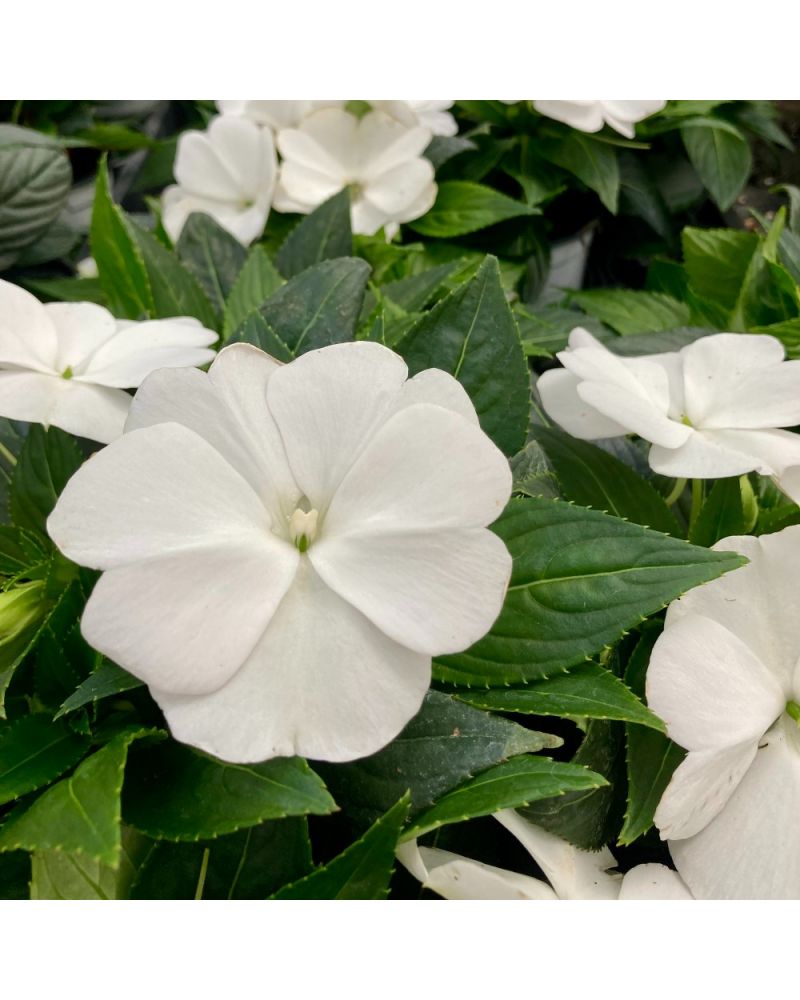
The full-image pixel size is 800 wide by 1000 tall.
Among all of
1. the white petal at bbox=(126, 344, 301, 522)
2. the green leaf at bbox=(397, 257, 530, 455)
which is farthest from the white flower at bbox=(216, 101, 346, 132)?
the white petal at bbox=(126, 344, 301, 522)

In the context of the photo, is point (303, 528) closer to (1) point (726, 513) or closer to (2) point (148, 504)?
(2) point (148, 504)

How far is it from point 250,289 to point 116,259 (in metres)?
0.16

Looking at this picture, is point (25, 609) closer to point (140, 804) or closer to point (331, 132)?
point (140, 804)

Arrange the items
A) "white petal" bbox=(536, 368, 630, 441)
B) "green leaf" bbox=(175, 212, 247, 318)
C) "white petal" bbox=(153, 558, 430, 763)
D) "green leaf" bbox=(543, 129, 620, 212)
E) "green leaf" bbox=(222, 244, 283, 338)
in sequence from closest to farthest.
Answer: "white petal" bbox=(153, 558, 430, 763) < "white petal" bbox=(536, 368, 630, 441) < "green leaf" bbox=(222, 244, 283, 338) < "green leaf" bbox=(175, 212, 247, 318) < "green leaf" bbox=(543, 129, 620, 212)

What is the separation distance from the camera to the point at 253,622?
37 cm

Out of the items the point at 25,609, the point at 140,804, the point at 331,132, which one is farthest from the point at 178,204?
the point at 140,804

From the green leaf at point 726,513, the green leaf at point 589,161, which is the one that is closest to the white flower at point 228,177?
the green leaf at point 589,161

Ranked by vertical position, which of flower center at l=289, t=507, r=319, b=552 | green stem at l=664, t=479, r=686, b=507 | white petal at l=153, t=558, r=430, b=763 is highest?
flower center at l=289, t=507, r=319, b=552

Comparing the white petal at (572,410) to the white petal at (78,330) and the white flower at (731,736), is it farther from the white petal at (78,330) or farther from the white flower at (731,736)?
the white petal at (78,330)

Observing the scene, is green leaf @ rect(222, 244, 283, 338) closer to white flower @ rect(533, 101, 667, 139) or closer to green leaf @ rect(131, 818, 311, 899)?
green leaf @ rect(131, 818, 311, 899)

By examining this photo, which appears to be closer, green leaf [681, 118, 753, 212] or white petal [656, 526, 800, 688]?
white petal [656, 526, 800, 688]

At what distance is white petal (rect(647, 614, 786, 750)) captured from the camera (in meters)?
0.44

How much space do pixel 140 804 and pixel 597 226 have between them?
1.25 meters

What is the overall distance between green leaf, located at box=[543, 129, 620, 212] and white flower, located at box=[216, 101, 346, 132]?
31 centimetres
